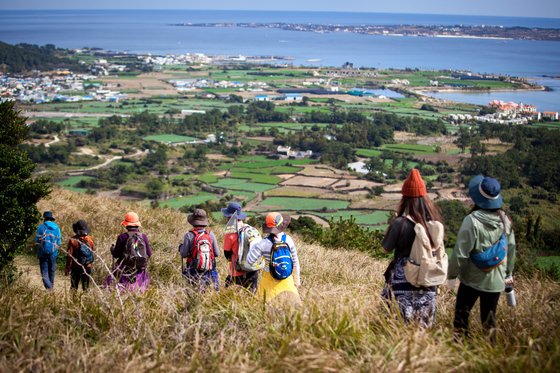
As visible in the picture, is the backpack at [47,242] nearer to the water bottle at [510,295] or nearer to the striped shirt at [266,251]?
the striped shirt at [266,251]

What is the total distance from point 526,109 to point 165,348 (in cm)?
5348

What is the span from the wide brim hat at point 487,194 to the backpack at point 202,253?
7.61 ft

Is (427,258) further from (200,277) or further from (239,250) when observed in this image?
(200,277)

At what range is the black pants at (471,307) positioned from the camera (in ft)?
12.1

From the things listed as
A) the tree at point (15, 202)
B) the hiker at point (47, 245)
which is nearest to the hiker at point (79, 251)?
the hiker at point (47, 245)

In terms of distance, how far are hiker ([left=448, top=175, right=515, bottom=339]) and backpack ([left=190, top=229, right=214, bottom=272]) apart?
84.8 inches

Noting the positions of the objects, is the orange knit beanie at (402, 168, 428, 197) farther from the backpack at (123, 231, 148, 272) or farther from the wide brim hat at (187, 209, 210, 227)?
the backpack at (123, 231, 148, 272)

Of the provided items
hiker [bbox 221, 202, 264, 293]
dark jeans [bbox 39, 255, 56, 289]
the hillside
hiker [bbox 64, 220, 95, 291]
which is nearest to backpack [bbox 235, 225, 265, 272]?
hiker [bbox 221, 202, 264, 293]

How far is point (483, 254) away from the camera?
359 centimetres

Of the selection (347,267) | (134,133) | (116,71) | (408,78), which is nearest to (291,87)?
(408,78)

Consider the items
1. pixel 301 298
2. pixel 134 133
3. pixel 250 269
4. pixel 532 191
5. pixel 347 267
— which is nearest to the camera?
pixel 301 298

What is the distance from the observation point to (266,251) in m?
4.64

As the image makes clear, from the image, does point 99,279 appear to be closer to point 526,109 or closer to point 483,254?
point 483,254

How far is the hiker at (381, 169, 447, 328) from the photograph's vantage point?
3643mm
